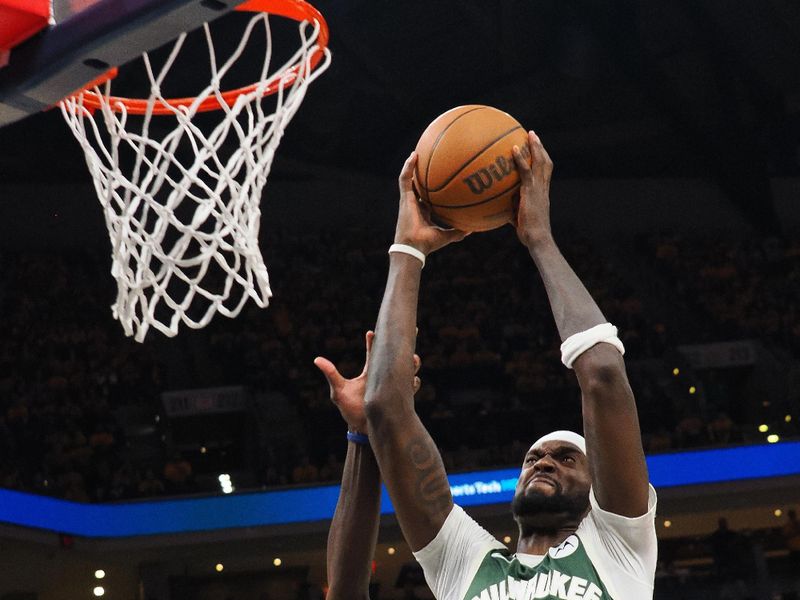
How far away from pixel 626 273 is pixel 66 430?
27.3ft

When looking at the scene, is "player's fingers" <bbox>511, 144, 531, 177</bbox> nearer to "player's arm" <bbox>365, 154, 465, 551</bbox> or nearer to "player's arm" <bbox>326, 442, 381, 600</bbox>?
"player's arm" <bbox>365, 154, 465, 551</bbox>

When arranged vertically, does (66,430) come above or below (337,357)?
below

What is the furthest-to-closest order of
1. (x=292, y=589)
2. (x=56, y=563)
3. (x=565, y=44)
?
(x=565, y=44) → (x=292, y=589) → (x=56, y=563)

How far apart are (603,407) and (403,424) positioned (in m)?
0.33

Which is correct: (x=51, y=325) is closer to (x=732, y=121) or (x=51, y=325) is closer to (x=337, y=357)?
(x=337, y=357)

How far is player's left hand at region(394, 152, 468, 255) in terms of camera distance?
1.99m

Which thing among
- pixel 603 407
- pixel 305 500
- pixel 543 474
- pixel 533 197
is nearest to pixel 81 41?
pixel 533 197

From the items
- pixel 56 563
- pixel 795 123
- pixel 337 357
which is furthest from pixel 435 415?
pixel 795 123

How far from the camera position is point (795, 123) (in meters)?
15.9

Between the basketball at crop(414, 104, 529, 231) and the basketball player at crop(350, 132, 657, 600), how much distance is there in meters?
0.06

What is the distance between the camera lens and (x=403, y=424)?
72.7 inches

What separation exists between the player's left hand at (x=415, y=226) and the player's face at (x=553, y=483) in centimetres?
40

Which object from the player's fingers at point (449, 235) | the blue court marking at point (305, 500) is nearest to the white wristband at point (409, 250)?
the player's fingers at point (449, 235)

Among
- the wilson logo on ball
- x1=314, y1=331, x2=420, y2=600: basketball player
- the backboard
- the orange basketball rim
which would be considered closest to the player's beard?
x1=314, y1=331, x2=420, y2=600: basketball player
